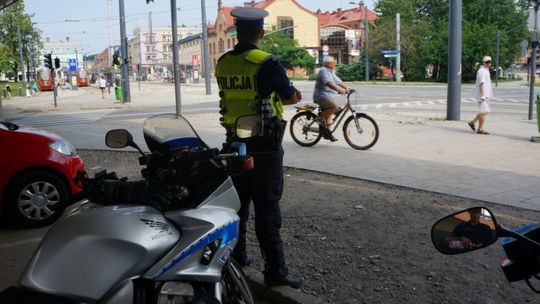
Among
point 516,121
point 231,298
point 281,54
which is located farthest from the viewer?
point 281,54

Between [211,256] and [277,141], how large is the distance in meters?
1.45

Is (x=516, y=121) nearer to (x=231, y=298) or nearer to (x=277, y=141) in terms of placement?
(x=277, y=141)

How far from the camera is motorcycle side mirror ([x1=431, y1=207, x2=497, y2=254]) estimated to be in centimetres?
168

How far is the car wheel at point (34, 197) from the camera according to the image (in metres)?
5.79

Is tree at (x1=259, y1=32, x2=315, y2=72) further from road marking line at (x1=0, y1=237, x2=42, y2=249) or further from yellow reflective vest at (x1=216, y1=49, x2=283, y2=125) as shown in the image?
yellow reflective vest at (x1=216, y1=49, x2=283, y2=125)

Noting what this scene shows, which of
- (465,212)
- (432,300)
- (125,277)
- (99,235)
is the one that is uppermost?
(465,212)

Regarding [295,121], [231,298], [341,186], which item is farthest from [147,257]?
[295,121]

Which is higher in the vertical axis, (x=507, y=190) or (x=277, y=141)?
(x=277, y=141)

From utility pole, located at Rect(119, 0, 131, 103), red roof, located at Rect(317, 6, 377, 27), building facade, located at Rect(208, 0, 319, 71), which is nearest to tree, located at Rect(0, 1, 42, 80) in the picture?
building facade, located at Rect(208, 0, 319, 71)

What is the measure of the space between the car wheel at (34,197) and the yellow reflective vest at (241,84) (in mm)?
2808

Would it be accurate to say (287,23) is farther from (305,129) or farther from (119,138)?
(119,138)

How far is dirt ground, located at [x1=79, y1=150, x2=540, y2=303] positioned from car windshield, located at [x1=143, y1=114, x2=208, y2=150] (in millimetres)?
1657

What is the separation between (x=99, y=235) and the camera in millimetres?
2117

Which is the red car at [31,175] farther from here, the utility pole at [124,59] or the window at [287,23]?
the window at [287,23]
